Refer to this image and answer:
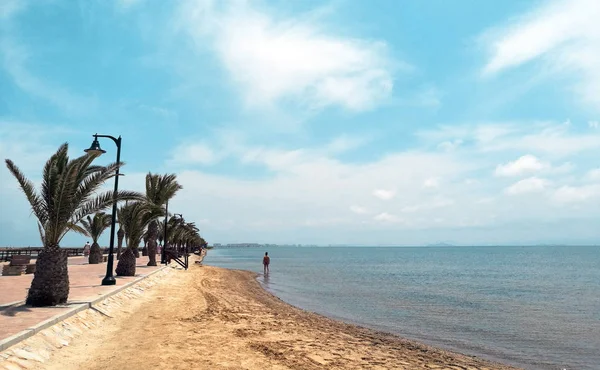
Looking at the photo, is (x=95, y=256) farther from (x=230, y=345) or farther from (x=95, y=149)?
(x=230, y=345)

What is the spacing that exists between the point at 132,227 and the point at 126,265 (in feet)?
7.85

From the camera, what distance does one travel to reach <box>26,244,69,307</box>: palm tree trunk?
11.2 metres

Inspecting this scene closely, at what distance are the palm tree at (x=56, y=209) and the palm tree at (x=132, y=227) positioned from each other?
10264 mm

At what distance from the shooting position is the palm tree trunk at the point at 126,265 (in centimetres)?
2205

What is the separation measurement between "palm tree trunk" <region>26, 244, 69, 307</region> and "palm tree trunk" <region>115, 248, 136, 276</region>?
10639 mm

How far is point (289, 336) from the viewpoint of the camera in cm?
1170

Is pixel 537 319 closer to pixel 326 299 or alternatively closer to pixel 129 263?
pixel 326 299

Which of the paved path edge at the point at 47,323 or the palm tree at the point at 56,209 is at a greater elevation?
the palm tree at the point at 56,209

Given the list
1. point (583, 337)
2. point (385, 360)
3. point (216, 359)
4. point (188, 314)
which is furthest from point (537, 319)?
point (216, 359)

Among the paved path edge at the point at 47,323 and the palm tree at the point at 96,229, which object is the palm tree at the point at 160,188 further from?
the paved path edge at the point at 47,323

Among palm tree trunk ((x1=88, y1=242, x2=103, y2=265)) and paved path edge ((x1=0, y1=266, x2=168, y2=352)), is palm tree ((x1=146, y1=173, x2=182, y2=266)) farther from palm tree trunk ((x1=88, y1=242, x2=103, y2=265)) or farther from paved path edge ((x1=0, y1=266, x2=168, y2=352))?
paved path edge ((x1=0, y1=266, x2=168, y2=352))

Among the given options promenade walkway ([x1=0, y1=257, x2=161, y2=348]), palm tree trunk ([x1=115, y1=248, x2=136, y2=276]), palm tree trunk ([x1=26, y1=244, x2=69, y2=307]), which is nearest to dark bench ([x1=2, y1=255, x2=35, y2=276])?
palm tree trunk ([x1=115, y1=248, x2=136, y2=276])

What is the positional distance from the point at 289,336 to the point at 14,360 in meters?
6.68

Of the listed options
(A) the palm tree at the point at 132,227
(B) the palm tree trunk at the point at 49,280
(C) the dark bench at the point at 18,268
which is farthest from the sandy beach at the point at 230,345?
(C) the dark bench at the point at 18,268
